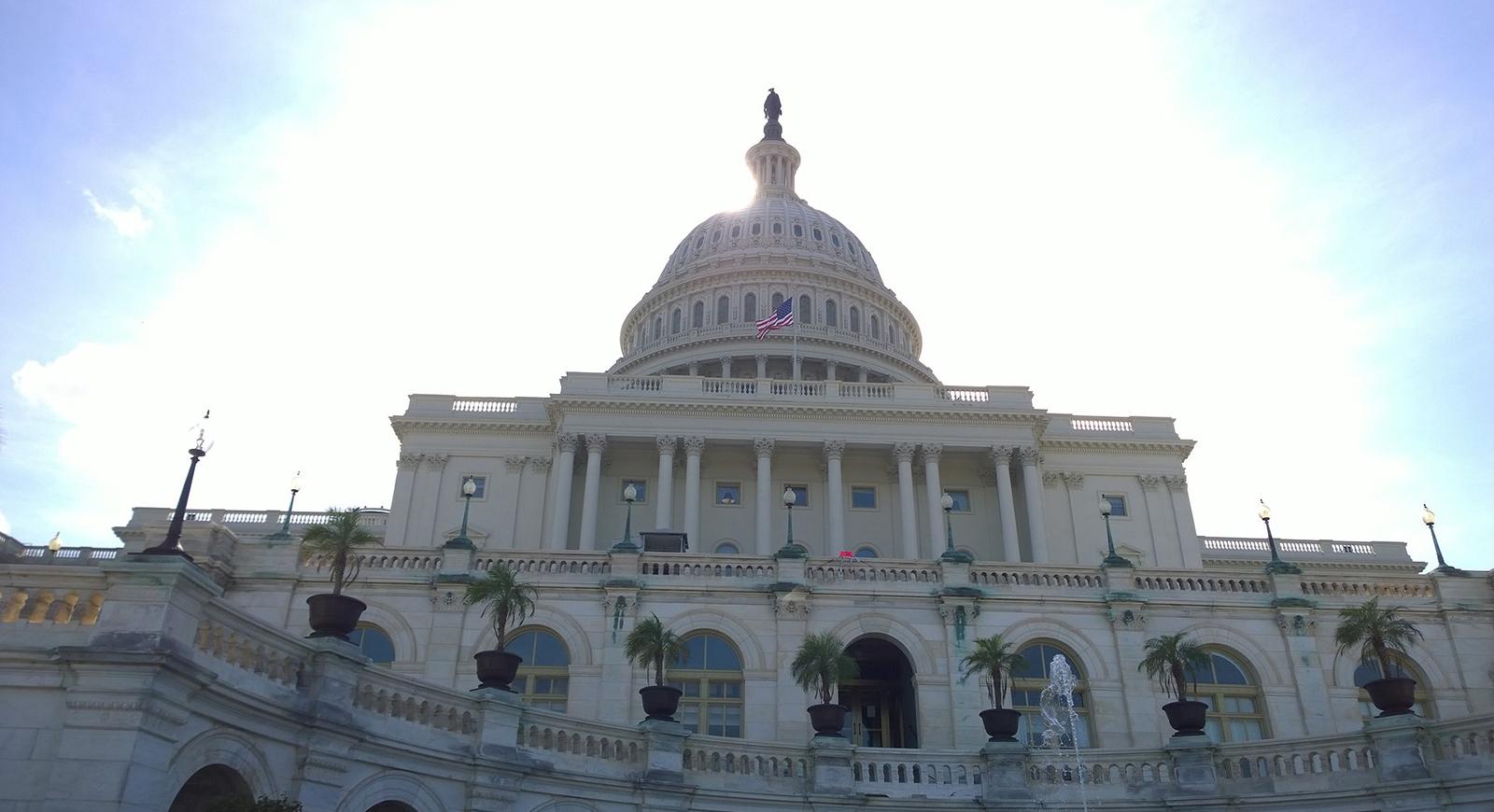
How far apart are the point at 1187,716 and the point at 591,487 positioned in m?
42.7

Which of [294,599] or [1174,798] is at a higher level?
[294,599]

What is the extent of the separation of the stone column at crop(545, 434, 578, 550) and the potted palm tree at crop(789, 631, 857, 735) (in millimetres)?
35699

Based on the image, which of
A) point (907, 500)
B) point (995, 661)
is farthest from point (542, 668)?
point (907, 500)

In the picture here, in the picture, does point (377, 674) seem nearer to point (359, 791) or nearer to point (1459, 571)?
point (359, 791)

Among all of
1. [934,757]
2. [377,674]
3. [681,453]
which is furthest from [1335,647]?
[681,453]

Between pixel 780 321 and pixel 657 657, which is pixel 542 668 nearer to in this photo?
pixel 657 657

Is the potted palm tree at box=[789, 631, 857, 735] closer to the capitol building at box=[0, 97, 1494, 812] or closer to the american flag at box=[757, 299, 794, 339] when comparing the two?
the capitol building at box=[0, 97, 1494, 812]

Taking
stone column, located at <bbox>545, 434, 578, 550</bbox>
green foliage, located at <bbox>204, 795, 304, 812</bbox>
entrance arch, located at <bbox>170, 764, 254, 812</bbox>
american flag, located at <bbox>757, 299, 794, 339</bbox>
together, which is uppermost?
american flag, located at <bbox>757, 299, 794, 339</bbox>

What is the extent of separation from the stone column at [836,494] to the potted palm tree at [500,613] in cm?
3270

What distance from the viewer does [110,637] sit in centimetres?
1503

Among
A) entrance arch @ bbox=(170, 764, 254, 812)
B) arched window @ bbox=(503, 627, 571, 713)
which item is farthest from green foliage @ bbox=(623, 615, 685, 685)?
entrance arch @ bbox=(170, 764, 254, 812)

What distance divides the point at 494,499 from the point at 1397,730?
172ft

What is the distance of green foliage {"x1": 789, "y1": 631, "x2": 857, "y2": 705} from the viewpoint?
26250 millimetres

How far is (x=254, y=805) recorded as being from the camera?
15461mm
